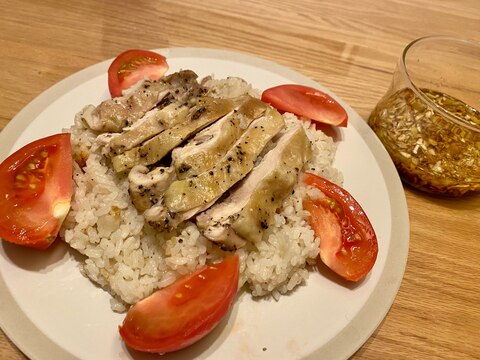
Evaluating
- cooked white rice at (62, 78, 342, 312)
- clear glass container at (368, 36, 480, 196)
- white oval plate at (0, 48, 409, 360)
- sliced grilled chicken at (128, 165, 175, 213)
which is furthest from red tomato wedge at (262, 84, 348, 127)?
sliced grilled chicken at (128, 165, 175, 213)

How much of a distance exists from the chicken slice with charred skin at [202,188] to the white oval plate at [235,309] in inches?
18.9

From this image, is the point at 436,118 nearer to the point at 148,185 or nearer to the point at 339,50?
the point at 339,50

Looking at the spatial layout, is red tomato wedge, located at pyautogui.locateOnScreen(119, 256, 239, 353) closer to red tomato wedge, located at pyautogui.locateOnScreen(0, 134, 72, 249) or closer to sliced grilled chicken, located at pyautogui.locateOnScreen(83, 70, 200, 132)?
red tomato wedge, located at pyautogui.locateOnScreen(0, 134, 72, 249)

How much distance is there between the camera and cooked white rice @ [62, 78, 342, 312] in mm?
2082

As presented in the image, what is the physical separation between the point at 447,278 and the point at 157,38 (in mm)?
2837

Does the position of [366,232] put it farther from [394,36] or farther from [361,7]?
[361,7]

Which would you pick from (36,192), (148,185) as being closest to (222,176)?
(148,185)

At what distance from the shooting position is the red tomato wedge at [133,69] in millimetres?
2869

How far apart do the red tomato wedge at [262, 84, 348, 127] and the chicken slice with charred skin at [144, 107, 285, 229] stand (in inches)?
26.9

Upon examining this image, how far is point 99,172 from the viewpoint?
2354mm

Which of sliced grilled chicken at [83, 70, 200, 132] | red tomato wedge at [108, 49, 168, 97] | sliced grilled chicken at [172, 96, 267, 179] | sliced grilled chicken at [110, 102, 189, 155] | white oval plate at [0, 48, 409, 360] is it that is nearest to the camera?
white oval plate at [0, 48, 409, 360]

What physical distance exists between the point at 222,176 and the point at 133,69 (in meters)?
1.26

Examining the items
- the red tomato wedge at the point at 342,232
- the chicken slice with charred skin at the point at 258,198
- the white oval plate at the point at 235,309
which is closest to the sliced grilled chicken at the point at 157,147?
the chicken slice with charred skin at the point at 258,198

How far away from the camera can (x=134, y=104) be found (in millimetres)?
2488
